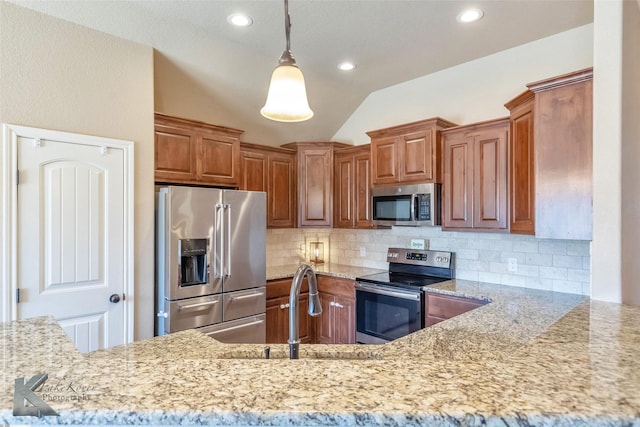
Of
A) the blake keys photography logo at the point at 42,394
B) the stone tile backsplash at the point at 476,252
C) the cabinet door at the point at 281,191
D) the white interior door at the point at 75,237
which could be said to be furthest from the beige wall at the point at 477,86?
the blake keys photography logo at the point at 42,394

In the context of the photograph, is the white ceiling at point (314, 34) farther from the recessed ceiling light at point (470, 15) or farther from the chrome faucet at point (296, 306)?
the chrome faucet at point (296, 306)

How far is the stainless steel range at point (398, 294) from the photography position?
3104mm

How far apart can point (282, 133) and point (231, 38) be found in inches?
57.3

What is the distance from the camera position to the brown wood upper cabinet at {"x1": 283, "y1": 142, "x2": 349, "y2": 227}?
13.6 feet

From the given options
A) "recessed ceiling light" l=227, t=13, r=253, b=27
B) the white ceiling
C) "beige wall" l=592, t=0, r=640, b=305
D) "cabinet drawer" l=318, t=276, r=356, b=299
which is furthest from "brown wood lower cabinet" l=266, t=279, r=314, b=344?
"beige wall" l=592, t=0, r=640, b=305

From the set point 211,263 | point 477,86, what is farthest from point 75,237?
point 477,86

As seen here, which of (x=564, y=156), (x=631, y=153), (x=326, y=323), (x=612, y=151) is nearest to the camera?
(x=612, y=151)

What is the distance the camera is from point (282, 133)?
13.9ft

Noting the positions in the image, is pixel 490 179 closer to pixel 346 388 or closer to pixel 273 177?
pixel 273 177

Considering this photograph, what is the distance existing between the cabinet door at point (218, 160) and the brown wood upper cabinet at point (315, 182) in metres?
0.89

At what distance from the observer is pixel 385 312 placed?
3.29 metres

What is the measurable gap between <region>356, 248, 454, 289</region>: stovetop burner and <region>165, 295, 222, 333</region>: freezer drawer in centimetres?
139

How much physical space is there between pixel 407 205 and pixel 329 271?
113 centimetres

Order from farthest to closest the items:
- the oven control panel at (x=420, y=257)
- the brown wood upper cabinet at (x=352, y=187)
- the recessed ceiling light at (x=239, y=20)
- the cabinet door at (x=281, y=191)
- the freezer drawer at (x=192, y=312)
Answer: the cabinet door at (x=281, y=191) < the brown wood upper cabinet at (x=352, y=187) < the oven control panel at (x=420, y=257) < the freezer drawer at (x=192, y=312) < the recessed ceiling light at (x=239, y=20)
